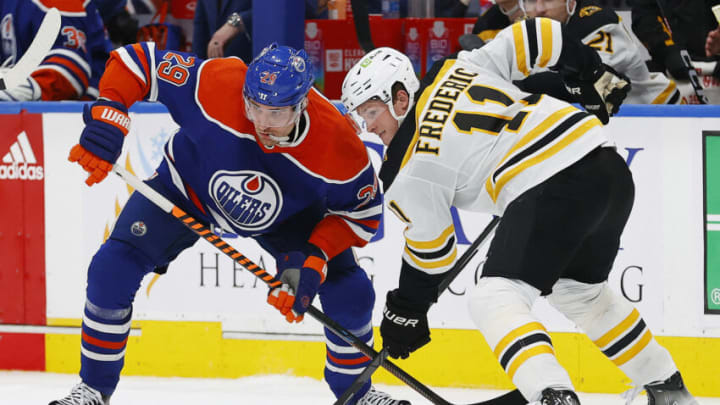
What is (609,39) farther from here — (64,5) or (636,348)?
(64,5)

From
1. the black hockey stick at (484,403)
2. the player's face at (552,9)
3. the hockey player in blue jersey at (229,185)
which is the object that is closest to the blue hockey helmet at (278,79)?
the hockey player in blue jersey at (229,185)

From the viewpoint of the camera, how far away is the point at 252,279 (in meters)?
3.70

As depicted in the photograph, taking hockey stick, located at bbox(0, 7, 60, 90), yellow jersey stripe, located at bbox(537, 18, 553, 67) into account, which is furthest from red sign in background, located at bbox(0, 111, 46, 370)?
yellow jersey stripe, located at bbox(537, 18, 553, 67)

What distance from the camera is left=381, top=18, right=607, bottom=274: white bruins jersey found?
95.3 inches

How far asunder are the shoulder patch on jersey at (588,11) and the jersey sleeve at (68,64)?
2.07 metres

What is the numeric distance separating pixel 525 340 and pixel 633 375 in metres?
0.66

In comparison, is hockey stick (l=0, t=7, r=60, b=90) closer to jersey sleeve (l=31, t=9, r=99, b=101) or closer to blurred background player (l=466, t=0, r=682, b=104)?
jersey sleeve (l=31, t=9, r=99, b=101)

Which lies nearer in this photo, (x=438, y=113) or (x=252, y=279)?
(x=438, y=113)

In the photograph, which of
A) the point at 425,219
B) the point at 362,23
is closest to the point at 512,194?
the point at 425,219

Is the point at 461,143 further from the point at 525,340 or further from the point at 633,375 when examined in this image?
the point at 633,375

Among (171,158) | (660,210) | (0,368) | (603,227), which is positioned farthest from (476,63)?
(0,368)

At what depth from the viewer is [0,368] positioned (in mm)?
3865

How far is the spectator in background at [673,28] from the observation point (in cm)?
407

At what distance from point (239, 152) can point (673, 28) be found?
2.30 m
